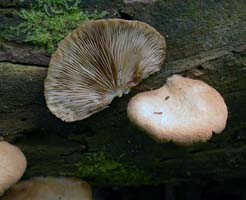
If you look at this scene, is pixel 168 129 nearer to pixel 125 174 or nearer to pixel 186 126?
pixel 186 126

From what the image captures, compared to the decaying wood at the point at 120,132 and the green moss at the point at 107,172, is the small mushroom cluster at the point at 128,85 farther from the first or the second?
the green moss at the point at 107,172

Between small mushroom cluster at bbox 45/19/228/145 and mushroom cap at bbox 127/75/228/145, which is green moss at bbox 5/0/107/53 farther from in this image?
mushroom cap at bbox 127/75/228/145

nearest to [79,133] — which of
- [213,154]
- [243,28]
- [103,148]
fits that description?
[103,148]

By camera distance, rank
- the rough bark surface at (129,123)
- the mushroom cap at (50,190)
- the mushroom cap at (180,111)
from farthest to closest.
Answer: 1. the mushroom cap at (50,190)
2. the rough bark surface at (129,123)
3. the mushroom cap at (180,111)

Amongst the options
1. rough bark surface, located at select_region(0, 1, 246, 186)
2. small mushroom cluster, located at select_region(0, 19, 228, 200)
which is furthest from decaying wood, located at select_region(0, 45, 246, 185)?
small mushroom cluster, located at select_region(0, 19, 228, 200)

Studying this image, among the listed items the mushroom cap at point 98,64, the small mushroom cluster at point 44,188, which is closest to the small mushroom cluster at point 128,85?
the mushroom cap at point 98,64

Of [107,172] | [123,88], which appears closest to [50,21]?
[123,88]

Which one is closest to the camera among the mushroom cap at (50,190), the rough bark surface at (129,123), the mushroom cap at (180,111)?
the mushroom cap at (180,111)
